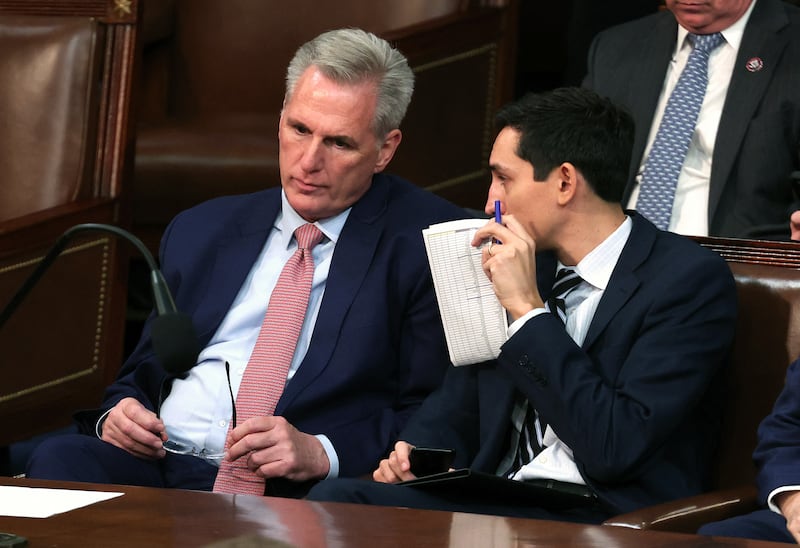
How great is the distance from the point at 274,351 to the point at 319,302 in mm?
137

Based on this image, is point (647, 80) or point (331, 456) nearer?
point (331, 456)

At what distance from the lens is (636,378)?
2281 millimetres

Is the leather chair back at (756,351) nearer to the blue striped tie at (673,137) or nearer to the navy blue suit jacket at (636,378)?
the navy blue suit jacket at (636,378)

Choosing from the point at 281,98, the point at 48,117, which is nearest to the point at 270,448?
the point at 48,117

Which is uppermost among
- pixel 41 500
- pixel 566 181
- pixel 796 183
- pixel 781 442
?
pixel 566 181

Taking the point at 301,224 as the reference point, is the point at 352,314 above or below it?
below

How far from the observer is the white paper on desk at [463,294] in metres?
2.44

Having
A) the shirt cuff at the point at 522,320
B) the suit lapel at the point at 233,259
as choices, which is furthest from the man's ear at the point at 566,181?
the suit lapel at the point at 233,259

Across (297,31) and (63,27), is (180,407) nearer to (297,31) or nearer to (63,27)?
(63,27)

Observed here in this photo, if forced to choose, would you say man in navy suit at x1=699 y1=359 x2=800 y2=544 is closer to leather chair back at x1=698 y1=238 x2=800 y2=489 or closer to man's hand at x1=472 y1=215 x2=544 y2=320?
leather chair back at x1=698 y1=238 x2=800 y2=489

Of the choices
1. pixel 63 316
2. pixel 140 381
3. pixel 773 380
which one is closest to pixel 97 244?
pixel 63 316

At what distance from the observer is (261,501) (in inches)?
69.6

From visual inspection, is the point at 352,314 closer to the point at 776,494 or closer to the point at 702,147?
the point at 776,494

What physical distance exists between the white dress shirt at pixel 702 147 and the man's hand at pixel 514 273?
1.07 meters
